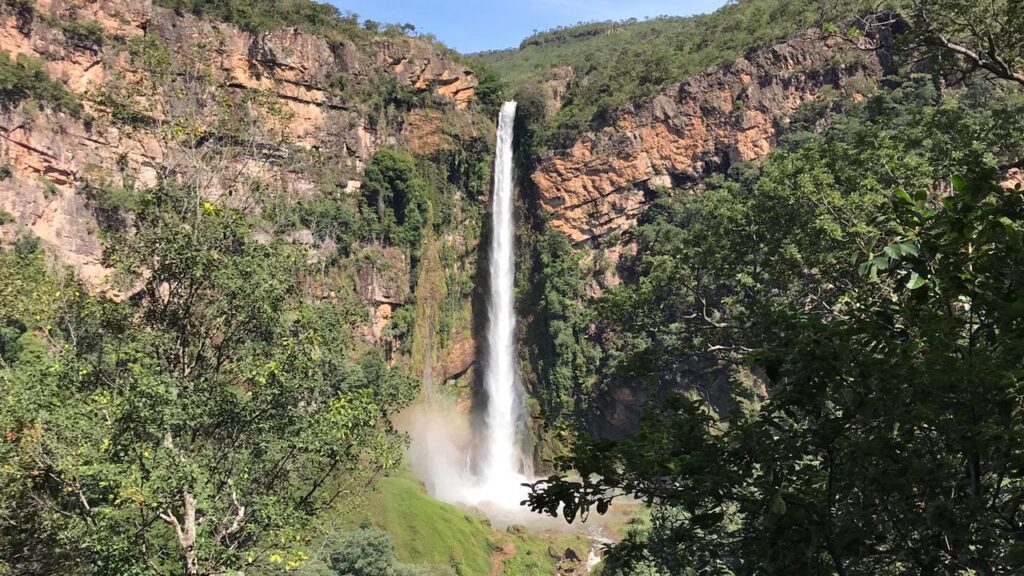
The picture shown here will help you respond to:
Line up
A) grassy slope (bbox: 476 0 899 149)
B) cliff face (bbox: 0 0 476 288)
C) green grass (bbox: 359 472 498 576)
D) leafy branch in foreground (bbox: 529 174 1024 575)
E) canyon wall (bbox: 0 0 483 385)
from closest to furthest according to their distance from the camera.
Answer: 1. leafy branch in foreground (bbox: 529 174 1024 575)
2. green grass (bbox: 359 472 498 576)
3. canyon wall (bbox: 0 0 483 385)
4. cliff face (bbox: 0 0 476 288)
5. grassy slope (bbox: 476 0 899 149)

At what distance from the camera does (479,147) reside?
44094 millimetres

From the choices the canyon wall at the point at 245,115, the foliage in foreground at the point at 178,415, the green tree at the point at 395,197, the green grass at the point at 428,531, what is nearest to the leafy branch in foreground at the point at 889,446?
the foliage in foreground at the point at 178,415

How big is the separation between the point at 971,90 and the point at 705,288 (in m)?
22.5

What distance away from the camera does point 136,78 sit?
19.9 metres

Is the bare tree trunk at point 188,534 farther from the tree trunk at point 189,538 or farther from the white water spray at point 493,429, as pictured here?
the white water spray at point 493,429

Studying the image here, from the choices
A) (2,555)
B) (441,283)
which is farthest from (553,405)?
(2,555)

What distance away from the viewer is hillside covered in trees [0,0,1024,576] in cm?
279

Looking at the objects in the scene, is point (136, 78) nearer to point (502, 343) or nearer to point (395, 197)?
point (395, 197)

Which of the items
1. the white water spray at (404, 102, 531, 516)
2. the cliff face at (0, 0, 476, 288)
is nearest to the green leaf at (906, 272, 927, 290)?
the cliff face at (0, 0, 476, 288)

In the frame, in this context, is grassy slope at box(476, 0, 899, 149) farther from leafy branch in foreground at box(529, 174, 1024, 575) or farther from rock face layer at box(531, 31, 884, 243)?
leafy branch in foreground at box(529, 174, 1024, 575)

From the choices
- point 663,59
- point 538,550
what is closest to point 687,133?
point 663,59

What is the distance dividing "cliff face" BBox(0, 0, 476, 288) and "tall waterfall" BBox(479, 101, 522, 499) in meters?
3.83

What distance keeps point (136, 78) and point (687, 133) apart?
1131 inches

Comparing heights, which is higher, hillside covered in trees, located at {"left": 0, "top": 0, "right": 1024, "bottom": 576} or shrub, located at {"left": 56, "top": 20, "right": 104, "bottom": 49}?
shrub, located at {"left": 56, "top": 20, "right": 104, "bottom": 49}
